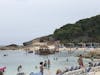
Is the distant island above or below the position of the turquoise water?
above

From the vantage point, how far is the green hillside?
123125 mm

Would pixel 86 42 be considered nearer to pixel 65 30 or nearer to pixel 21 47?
pixel 65 30

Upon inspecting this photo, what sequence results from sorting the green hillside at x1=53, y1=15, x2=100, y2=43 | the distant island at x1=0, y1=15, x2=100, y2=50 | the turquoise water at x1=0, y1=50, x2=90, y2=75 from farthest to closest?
1. the distant island at x1=0, y1=15, x2=100, y2=50
2. the green hillside at x1=53, y1=15, x2=100, y2=43
3. the turquoise water at x1=0, y1=50, x2=90, y2=75

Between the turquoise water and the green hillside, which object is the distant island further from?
the turquoise water

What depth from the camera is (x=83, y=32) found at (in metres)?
124

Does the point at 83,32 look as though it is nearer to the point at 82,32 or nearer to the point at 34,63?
the point at 82,32

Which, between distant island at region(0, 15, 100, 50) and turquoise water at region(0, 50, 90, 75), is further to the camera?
distant island at region(0, 15, 100, 50)

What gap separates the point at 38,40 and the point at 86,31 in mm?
44074

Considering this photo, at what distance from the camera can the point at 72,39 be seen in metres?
125

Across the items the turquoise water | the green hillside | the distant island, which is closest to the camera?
the turquoise water

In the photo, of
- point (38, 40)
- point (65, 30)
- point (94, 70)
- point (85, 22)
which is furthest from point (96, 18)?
point (94, 70)

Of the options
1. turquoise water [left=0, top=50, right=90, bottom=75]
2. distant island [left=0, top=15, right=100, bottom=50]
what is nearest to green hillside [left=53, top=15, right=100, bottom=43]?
distant island [left=0, top=15, right=100, bottom=50]

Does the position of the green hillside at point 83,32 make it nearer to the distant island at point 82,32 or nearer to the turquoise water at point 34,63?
the distant island at point 82,32

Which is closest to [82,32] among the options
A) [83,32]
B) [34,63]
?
[83,32]
